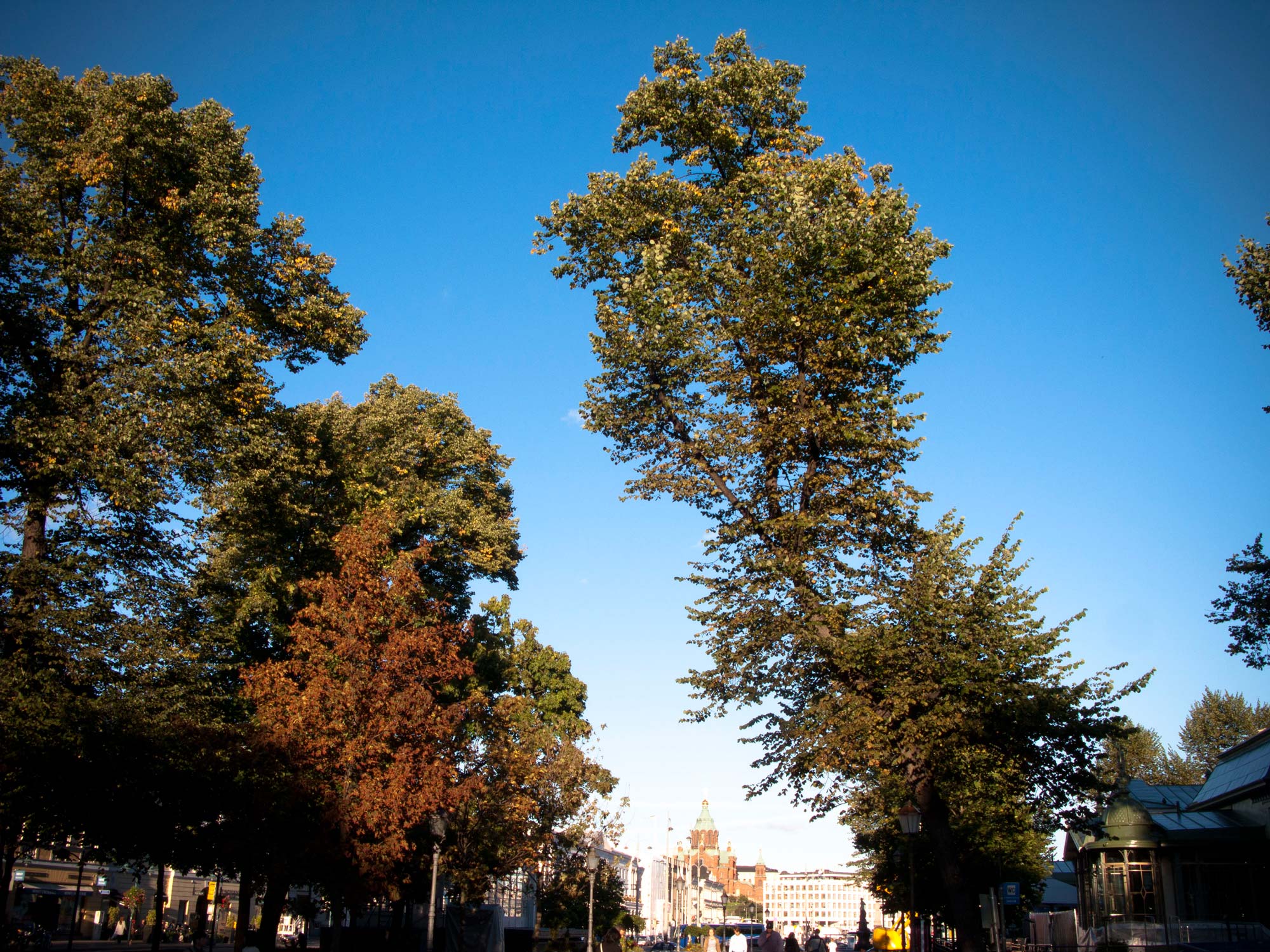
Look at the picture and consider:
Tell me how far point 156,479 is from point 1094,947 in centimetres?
2706

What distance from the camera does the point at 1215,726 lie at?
230 ft

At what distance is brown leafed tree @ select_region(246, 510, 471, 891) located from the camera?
1909 centimetres

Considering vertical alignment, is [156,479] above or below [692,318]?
below

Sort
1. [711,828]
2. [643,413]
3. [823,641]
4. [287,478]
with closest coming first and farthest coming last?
1. [823,641]
2. [643,413]
3. [287,478]
4. [711,828]

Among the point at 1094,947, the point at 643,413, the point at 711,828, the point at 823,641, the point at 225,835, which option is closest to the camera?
the point at 823,641

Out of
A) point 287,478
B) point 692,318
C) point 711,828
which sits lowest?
point 711,828

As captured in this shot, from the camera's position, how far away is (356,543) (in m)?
21.2

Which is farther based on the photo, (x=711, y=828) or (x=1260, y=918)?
(x=711, y=828)

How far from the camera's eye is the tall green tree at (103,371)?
17359 mm

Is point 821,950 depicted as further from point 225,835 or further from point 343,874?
point 225,835

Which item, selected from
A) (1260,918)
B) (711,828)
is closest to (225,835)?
(1260,918)

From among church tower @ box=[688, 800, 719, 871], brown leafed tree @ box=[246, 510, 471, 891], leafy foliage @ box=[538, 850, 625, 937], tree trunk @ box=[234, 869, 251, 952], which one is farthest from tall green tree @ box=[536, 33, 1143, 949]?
church tower @ box=[688, 800, 719, 871]

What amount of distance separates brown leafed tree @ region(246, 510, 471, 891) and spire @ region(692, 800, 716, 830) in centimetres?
18628

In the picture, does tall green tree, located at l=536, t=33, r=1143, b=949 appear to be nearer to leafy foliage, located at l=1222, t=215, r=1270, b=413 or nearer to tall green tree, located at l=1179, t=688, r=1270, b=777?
leafy foliage, located at l=1222, t=215, r=1270, b=413
